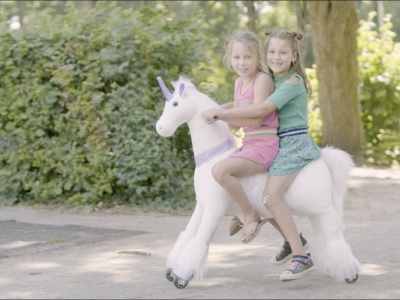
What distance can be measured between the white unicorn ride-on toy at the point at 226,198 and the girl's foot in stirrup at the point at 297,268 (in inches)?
7.3

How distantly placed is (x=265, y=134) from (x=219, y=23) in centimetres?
3467

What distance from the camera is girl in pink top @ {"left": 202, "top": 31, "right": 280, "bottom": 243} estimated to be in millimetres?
5234

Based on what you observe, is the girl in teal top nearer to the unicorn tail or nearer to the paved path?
the unicorn tail

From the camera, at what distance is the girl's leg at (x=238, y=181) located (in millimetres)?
5203

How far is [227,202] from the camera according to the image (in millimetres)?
5371

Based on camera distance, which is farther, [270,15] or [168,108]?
[270,15]

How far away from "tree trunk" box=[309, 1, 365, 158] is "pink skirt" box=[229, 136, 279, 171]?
946cm

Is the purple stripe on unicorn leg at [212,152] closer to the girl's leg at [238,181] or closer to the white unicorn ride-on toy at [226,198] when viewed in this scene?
the white unicorn ride-on toy at [226,198]

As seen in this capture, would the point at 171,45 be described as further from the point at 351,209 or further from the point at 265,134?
the point at 265,134

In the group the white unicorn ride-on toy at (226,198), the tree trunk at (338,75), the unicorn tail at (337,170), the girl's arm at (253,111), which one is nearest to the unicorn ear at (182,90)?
the white unicorn ride-on toy at (226,198)

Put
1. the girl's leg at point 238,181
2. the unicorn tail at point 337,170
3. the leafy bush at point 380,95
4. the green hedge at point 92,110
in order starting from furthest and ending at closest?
1. the leafy bush at point 380,95
2. the green hedge at point 92,110
3. the unicorn tail at point 337,170
4. the girl's leg at point 238,181

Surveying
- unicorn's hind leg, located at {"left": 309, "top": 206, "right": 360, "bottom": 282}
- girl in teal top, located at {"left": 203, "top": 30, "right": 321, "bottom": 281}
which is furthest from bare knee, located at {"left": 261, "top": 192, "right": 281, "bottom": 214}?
unicorn's hind leg, located at {"left": 309, "top": 206, "right": 360, "bottom": 282}

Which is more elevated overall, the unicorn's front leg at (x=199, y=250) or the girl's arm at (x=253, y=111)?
the girl's arm at (x=253, y=111)

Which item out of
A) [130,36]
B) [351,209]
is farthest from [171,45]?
[351,209]
